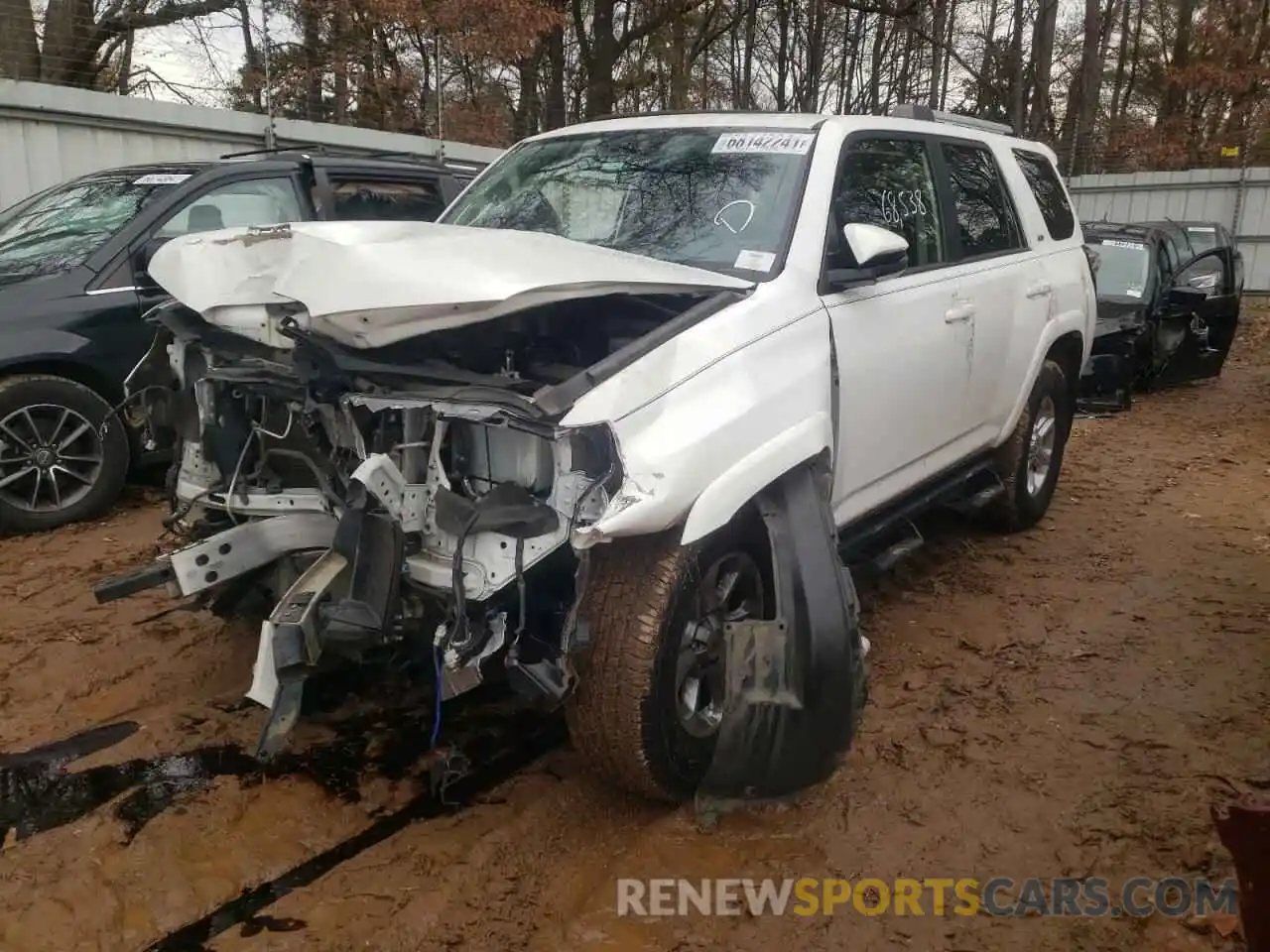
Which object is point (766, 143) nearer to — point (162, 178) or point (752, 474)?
point (752, 474)

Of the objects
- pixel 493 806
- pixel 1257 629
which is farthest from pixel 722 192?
pixel 1257 629

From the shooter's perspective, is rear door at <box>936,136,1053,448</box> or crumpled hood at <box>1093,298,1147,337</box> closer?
rear door at <box>936,136,1053,448</box>

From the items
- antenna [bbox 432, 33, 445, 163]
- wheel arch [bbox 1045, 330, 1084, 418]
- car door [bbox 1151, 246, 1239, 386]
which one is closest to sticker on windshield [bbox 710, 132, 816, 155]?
wheel arch [bbox 1045, 330, 1084, 418]

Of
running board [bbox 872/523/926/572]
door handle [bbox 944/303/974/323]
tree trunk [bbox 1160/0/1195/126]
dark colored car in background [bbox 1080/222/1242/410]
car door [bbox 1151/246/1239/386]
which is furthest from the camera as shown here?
tree trunk [bbox 1160/0/1195/126]

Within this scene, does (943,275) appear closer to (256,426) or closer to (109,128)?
(256,426)

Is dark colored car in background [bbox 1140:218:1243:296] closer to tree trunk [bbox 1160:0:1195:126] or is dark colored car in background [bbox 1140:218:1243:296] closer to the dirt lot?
the dirt lot

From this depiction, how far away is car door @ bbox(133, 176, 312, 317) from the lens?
5.45 meters

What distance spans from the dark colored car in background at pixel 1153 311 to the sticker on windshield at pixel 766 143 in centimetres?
613

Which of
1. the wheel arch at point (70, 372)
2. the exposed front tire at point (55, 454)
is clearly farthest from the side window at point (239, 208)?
the exposed front tire at point (55, 454)

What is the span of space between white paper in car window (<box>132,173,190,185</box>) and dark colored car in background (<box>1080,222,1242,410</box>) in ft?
23.6

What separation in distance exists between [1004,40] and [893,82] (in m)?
2.68

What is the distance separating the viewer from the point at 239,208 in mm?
5855

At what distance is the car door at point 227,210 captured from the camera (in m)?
5.45

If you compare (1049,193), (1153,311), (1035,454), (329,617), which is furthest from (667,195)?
(1153,311)
